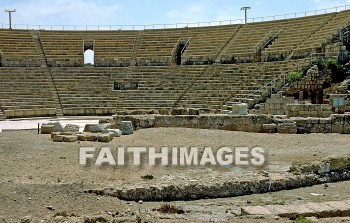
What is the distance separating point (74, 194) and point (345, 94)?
52.8 ft

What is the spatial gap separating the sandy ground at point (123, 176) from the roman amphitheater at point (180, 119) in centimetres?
4

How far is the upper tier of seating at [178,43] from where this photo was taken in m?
31.2

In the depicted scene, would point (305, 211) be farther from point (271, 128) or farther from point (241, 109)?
point (241, 109)

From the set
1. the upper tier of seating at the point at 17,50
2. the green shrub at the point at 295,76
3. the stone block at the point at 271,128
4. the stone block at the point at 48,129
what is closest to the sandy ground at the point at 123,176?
the stone block at the point at 271,128

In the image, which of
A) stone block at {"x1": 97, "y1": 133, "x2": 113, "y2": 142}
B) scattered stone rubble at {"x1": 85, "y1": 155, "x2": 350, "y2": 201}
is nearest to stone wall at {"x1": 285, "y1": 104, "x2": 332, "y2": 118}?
stone block at {"x1": 97, "y1": 133, "x2": 113, "y2": 142}

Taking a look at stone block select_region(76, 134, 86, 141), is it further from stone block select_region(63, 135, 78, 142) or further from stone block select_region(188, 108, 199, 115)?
stone block select_region(188, 108, 199, 115)

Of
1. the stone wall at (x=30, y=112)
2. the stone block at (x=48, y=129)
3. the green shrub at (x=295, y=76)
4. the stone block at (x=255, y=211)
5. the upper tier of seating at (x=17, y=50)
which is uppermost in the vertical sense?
the upper tier of seating at (x=17, y=50)

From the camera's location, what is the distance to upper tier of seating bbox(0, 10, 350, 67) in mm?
31239

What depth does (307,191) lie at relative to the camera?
33.1 feet

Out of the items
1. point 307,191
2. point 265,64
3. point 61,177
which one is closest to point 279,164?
point 307,191

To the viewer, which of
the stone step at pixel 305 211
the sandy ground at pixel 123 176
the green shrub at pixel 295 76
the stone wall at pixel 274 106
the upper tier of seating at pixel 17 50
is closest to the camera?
the stone step at pixel 305 211

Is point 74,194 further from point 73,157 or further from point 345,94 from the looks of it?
point 345,94

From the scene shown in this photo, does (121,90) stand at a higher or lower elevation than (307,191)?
higher

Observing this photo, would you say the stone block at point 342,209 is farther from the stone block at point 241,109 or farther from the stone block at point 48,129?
the stone block at point 48,129
